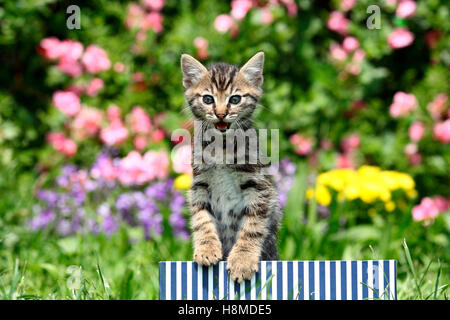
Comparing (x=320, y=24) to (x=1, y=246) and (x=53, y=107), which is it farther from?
(x=1, y=246)

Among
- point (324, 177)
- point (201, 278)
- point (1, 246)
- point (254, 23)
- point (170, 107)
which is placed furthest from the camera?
point (170, 107)

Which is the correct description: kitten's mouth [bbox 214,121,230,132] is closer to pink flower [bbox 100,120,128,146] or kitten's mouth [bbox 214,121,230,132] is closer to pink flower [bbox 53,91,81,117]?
pink flower [bbox 100,120,128,146]

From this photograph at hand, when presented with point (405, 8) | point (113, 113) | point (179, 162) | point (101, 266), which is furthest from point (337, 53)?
point (101, 266)

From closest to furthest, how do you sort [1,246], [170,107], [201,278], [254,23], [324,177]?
1. [201,278]
2. [1,246]
3. [324,177]
4. [254,23]
5. [170,107]

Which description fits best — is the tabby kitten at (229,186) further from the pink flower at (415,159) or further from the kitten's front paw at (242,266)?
the pink flower at (415,159)

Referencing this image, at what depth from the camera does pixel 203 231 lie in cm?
240

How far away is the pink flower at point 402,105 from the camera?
5.49 metres

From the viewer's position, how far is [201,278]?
2373mm

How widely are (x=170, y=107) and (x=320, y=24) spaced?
1.78m

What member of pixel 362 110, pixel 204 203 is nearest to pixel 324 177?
pixel 362 110

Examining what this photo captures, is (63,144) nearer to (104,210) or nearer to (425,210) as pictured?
(104,210)

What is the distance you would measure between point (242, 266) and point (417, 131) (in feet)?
12.2

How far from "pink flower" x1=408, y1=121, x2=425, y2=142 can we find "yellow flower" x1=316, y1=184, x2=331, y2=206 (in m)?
1.31

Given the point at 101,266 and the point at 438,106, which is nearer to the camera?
the point at 101,266
